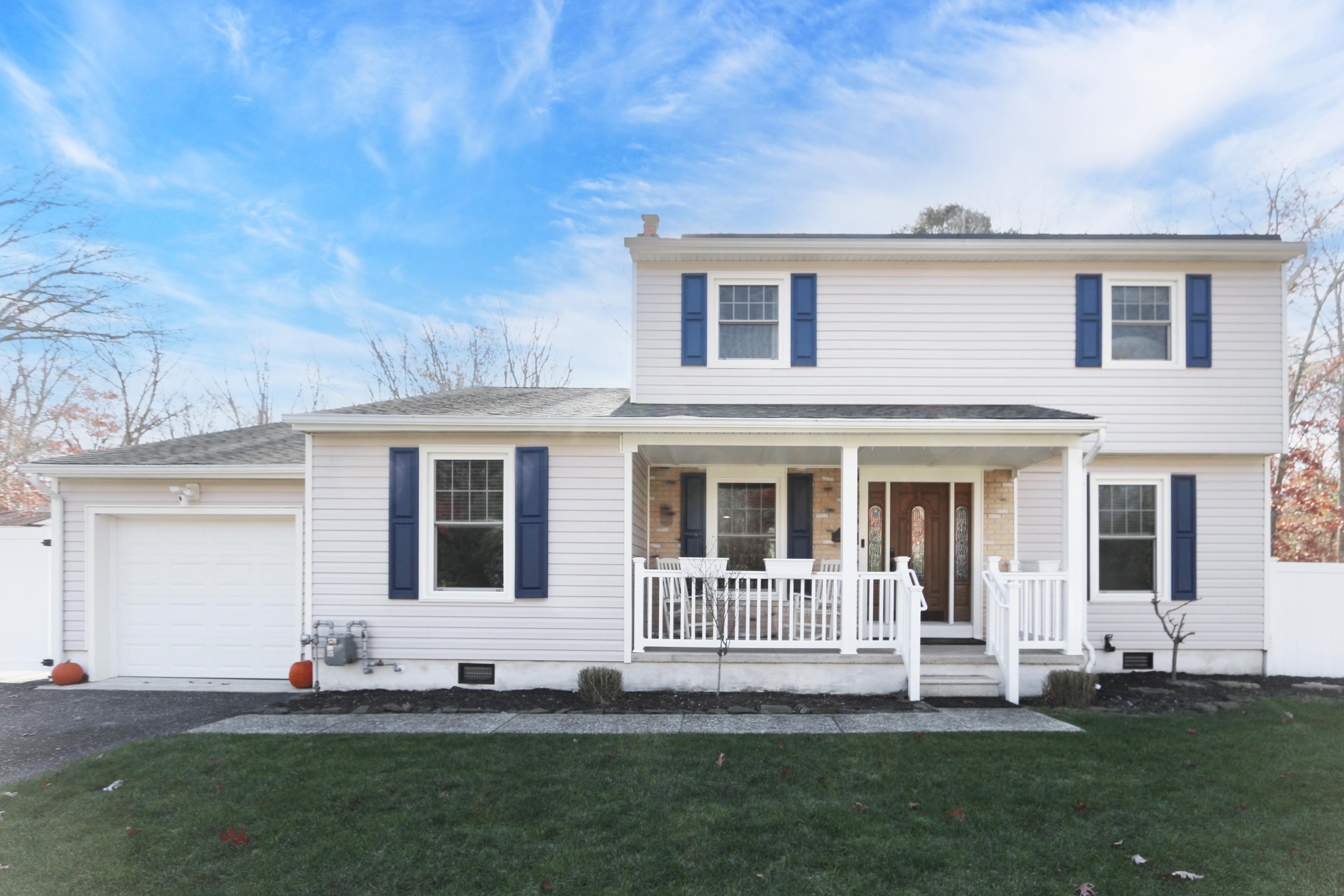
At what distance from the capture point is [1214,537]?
948 cm

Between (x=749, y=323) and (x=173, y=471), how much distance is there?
294 inches

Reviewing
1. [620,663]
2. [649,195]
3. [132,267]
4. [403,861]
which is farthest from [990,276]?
[132,267]

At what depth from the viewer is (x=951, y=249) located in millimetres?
9562

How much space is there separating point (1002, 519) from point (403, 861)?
8512mm

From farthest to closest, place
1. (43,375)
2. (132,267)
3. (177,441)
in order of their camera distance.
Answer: (43,375) < (132,267) < (177,441)

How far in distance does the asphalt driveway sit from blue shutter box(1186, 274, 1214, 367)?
12.1 m

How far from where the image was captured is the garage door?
8977mm

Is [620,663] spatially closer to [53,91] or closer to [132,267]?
[53,91]

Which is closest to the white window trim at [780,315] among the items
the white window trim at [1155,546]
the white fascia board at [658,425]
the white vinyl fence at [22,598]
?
the white fascia board at [658,425]

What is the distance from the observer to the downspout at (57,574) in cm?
884

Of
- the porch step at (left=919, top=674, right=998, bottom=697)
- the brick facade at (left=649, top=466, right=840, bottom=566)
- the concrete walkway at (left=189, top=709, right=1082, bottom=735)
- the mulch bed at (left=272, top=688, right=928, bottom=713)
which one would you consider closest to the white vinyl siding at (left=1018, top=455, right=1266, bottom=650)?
the porch step at (left=919, top=674, right=998, bottom=697)

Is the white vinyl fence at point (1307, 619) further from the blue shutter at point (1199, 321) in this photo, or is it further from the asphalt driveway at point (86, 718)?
the asphalt driveway at point (86, 718)

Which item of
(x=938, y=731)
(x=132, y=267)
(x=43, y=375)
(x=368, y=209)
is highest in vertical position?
(x=368, y=209)

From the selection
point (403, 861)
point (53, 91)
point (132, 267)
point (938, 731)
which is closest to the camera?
point (403, 861)
